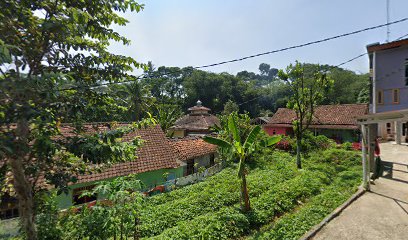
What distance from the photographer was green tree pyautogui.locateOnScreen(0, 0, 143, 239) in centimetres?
314

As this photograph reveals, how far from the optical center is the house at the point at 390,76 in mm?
12141

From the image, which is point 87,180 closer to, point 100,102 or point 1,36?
point 100,102

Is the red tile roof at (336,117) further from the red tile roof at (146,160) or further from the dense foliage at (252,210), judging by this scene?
the red tile roof at (146,160)

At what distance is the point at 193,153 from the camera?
58.9ft

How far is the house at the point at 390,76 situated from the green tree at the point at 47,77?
13673mm

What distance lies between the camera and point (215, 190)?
11.5 meters

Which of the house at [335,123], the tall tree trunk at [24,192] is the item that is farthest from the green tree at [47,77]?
the house at [335,123]

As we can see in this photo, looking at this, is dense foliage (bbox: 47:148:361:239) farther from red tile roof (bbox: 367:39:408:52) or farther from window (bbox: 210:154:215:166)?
red tile roof (bbox: 367:39:408:52)

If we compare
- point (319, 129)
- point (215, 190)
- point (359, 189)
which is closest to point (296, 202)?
point (359, 189)

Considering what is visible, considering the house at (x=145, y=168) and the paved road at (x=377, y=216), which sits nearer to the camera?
the paved road at (x=377, y=216)

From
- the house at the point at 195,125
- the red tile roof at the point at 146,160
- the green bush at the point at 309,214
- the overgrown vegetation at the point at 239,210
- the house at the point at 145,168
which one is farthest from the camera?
the house at the point at 195,125

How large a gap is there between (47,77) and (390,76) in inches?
613

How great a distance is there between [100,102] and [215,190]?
26.8 feet

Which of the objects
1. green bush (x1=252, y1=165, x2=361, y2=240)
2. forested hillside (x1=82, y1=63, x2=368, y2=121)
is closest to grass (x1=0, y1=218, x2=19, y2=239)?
green bush (x1=252, y1=165, x2=361, y2=240)
